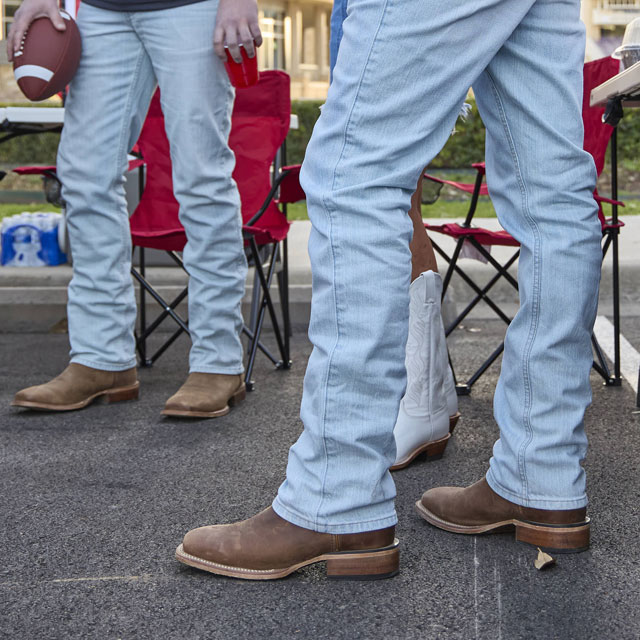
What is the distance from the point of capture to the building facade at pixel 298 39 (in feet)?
114

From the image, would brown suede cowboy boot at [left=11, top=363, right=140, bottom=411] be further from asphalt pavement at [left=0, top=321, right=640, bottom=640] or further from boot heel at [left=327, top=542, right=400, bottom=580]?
boot heel at [left=327, top=542, right=400, bottom=580]

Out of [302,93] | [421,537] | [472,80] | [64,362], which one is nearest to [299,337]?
[64,362]

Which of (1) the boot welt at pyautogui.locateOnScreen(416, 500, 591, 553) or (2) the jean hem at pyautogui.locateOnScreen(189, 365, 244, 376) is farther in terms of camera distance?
(2) the jean hem at pyautogui.locateOnScreen(189, 365, 244, 376)

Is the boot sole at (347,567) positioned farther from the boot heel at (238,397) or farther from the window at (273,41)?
the window at (273,41)

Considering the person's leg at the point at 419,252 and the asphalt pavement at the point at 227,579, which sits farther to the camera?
the person's leg at the point at 419,252

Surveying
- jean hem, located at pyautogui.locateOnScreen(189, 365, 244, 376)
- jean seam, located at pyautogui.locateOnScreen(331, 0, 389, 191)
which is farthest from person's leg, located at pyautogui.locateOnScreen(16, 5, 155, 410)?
jean seam, located at pyautogui.locateOnScreen(331, 0, 389, 191)

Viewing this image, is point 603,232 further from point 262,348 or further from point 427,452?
point 262,348

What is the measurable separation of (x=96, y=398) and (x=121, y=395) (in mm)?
82

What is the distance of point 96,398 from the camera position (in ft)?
10.4

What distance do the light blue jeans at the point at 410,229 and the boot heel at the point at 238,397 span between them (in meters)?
1.43

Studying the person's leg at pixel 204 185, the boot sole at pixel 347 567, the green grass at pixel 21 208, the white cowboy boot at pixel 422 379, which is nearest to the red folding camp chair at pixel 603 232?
the person's leg at pixel 204 185

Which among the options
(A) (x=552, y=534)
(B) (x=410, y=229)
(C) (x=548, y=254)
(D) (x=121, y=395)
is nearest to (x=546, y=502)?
(A) (x=552, y=534)

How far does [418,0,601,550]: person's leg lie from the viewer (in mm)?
1747

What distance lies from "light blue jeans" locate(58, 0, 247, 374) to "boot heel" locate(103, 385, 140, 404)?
0.08 metres
